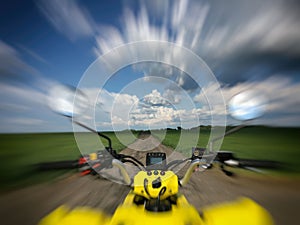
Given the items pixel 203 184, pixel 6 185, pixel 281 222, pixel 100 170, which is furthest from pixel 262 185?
pixel 6 185

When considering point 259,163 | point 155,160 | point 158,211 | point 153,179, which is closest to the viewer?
point 158,211

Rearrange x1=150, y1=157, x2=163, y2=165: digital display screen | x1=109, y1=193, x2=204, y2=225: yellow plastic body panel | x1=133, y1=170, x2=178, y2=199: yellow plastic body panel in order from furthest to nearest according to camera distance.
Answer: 1. x1=150, y1=157, x2=163, y2=165: digital display screen
2. x1=133, y1=170, x2=178, y2=199: yellow plastic body panel
3. x1=109, y1=193, x2=204, y2=225: yellow plastic body panel

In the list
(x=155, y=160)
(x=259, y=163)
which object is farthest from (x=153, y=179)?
(x=259, y=163)

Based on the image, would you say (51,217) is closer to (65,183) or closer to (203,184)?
(203,184)

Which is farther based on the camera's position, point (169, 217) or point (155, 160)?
→ point (155, 160)

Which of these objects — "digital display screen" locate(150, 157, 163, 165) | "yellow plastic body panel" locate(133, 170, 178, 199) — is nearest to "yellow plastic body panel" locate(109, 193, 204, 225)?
"yellow plastic body panel" locate(133, 170, 178, 199)

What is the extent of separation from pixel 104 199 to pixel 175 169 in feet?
8.24

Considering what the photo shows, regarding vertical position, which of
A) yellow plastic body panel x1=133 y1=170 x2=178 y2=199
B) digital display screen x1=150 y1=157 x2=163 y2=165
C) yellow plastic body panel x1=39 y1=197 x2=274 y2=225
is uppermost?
digital display screen x1=150 y1=157 x2=163 y2=165

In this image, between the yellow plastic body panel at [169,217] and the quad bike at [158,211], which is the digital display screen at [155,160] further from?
the yellow plastic body panel at [169,217]

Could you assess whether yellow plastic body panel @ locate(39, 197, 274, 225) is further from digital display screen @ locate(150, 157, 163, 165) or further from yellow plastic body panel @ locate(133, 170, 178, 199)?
digital display screen @ locate(150, 157, 163, 165)

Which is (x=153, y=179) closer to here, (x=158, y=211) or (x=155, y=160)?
(x=158, y=211)

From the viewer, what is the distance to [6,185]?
613cm

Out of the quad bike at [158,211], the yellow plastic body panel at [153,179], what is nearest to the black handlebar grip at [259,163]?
the quad bike at [158,211]

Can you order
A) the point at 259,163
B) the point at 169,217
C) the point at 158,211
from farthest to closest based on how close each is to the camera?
the point at 259,163
the point at 158,211
the point at 169,217
